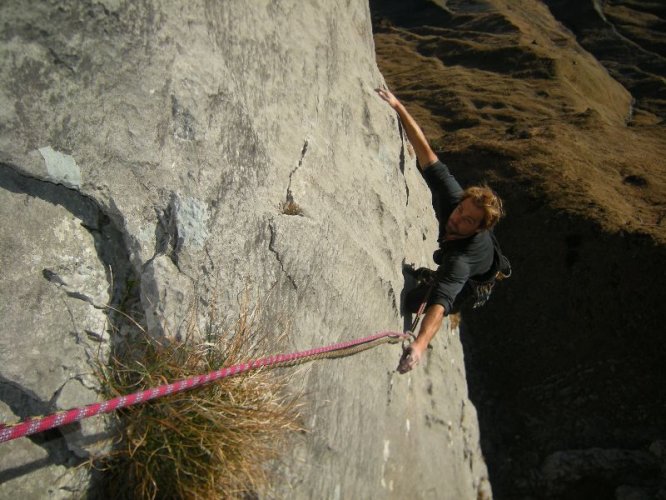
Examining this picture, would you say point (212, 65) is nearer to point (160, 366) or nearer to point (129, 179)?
point (129, 179)

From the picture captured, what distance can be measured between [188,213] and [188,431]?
4.55 ft

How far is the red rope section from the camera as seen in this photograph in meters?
1.87

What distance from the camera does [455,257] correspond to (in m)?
4.54

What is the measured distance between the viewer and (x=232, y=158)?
3281 millimetres

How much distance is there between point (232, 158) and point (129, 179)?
80 cm

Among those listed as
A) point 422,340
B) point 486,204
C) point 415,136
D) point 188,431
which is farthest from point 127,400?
point 415,136

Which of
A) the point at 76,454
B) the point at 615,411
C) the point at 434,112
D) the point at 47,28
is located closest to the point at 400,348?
the point at 76,454

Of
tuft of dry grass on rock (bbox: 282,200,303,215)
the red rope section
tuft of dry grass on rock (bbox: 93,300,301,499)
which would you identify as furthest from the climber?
tuft of dry grass on rock (bbox: 93,300,301,499)

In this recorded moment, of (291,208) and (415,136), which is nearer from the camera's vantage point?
(291,208)

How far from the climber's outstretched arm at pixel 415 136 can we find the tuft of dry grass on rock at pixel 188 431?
12.6ft

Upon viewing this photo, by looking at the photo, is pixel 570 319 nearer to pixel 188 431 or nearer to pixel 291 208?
pixel 291 208

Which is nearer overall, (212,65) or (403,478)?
(212,65)

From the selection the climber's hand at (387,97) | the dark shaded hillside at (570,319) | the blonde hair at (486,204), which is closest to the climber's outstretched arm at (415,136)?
the climber's hand at (387,97)

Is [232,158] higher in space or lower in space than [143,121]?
lower
